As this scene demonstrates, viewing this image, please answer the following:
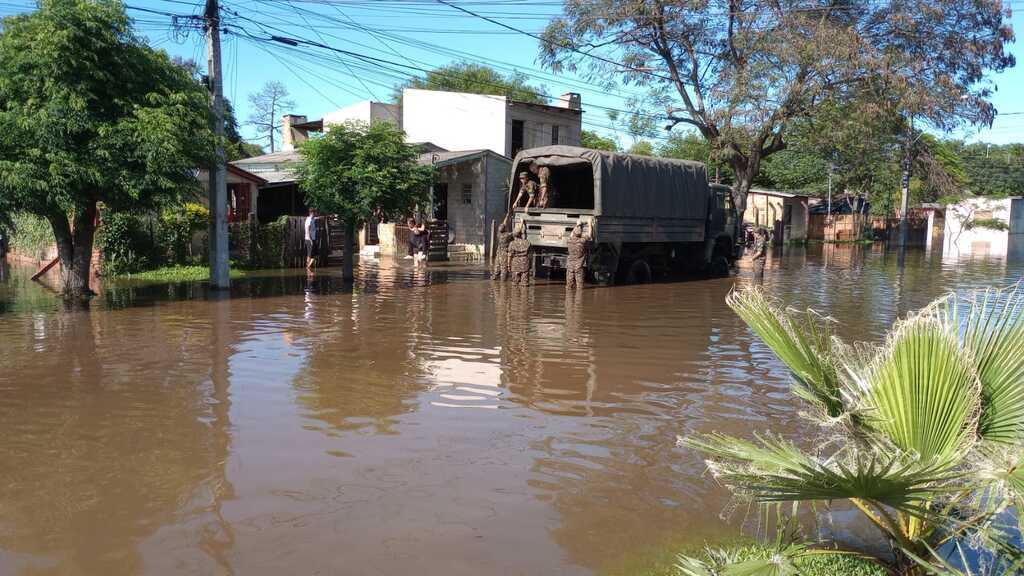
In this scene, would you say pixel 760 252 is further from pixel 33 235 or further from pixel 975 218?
pixel 975 218

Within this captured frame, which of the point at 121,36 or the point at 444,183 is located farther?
the point at 444,183

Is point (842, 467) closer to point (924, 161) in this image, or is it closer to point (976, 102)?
point (976, 102)

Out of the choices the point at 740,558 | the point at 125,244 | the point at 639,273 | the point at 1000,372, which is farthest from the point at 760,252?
the point at 1000,372

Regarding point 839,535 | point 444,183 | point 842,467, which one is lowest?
point 839,535

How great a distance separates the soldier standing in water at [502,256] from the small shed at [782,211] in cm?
2842

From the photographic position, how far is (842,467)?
2885mm

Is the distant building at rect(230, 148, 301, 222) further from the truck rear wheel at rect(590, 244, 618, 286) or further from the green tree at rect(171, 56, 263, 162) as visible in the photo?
the truck rear wheel at rect(590, 244, 618, 286)

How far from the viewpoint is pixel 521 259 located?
58.6 feet

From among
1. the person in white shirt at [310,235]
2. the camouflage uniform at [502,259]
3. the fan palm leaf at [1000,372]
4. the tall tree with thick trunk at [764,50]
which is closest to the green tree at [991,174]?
the tall tree with thick trunk at [764,50]

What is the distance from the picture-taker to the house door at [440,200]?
29.1m

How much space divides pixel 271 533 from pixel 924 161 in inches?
1132

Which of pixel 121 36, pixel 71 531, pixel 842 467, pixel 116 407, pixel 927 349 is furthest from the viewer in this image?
pixel 121 36

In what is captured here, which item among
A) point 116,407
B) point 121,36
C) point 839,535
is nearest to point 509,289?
point 121,36

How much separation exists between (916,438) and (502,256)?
51.1 ft
